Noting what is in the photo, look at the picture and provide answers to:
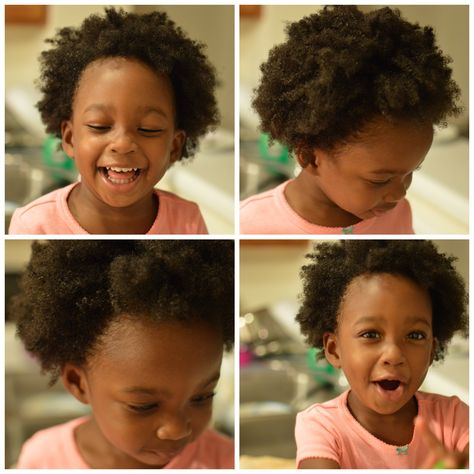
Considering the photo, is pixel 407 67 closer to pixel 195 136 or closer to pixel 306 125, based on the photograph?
pixel 306 125

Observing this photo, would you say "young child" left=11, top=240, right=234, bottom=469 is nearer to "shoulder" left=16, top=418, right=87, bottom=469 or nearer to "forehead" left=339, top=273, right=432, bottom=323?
"shoulder" left=16, top=418, right=87, bottom=469

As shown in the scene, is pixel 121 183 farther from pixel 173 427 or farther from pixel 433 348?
pixel 433 348

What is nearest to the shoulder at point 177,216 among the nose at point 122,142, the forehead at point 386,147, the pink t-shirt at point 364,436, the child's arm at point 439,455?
the nose at point 122,142

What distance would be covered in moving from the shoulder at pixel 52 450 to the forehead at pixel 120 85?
1.76ft

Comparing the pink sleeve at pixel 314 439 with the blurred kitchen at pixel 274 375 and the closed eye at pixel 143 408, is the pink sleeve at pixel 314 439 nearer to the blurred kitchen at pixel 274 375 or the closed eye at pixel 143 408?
the blurred kitchen at pixel 274 375

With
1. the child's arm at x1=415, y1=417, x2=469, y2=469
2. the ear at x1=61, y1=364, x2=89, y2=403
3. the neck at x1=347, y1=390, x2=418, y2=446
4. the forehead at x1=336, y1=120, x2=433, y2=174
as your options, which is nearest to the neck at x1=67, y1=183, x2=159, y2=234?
the ear at x1=61, y1=364, x2=89, y2=403

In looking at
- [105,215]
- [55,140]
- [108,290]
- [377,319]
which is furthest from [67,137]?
[377,319]

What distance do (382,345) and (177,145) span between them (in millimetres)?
467

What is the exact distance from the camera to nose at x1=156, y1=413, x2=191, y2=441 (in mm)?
1450

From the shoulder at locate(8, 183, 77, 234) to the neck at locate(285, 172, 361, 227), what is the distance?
381 millimetres

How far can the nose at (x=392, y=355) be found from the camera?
1439 millimetres

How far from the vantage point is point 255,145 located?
150cm

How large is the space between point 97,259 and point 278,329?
33 cm

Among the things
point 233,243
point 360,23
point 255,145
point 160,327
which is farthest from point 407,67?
point 160,327
